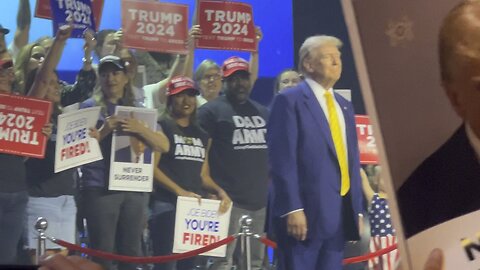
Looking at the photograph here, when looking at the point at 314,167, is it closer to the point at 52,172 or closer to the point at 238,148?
the point at 238,148

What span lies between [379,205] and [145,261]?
119cm

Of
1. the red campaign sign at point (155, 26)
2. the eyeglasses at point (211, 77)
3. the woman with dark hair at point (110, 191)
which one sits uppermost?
the red campaign sign at point (155, 26)

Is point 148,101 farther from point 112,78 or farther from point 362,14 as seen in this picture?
point 362,14

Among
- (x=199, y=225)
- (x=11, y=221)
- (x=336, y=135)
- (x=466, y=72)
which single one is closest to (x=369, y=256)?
(x=336, y=135)

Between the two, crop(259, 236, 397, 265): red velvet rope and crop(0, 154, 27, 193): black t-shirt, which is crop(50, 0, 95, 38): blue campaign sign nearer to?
crop(0, 154, 27, 193): black t-shirt

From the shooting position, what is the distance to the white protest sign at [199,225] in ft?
11.3

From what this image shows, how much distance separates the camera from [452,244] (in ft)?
6.16

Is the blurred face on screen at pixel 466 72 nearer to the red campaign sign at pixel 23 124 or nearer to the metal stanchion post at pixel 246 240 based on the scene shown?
the metal stanchion post at pixel 246 240

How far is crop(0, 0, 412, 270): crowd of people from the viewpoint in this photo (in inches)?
129

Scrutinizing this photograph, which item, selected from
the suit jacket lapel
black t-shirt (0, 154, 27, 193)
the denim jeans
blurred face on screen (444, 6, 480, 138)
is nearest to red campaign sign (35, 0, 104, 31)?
black t-shirt (0, 154, 27, 193)

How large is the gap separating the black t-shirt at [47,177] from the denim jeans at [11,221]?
0.06m

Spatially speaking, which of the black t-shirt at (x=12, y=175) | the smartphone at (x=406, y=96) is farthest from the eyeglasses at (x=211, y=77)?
the smartphone at (x=406, y=96)

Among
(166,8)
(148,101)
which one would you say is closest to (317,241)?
(148,101)

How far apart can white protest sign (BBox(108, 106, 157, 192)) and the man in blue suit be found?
1.96 ft
